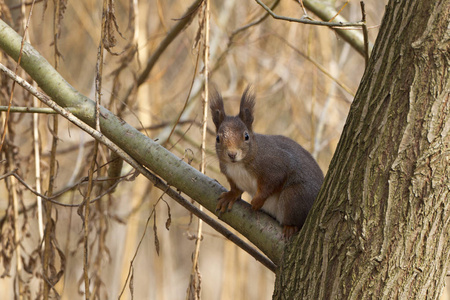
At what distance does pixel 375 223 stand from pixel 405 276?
0.51ft

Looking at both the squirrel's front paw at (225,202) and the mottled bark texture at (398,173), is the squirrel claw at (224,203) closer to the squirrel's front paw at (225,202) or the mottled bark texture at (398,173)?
the squirrel's front paw at (225,202)

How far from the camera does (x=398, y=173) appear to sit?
1368mm

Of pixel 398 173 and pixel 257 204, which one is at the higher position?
pixel 257 204

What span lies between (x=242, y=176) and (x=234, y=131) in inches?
7.8

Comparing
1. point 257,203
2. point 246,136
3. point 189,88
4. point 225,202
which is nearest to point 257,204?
point 257,203

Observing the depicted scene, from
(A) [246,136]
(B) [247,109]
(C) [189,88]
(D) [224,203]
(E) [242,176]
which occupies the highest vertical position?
(C) [189,88]

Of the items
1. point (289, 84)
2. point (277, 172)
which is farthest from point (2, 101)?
point (289, 84)

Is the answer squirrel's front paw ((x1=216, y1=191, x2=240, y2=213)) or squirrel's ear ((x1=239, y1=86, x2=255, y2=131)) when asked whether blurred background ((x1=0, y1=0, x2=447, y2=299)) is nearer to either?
squirrel's ear ((x1=239, y1=86, x2=255, y2=131))

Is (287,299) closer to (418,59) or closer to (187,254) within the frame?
(418,59)

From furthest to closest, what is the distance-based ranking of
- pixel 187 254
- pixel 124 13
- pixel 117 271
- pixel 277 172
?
pixel 187 254 → pixel 124 13 → pixel 117 271 → pixel 277 172

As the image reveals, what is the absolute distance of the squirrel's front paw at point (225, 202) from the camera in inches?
72.2

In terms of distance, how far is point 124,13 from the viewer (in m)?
4.54

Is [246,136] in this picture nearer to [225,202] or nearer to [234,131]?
[234,131]

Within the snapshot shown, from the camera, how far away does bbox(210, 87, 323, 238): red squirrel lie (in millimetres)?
2143
